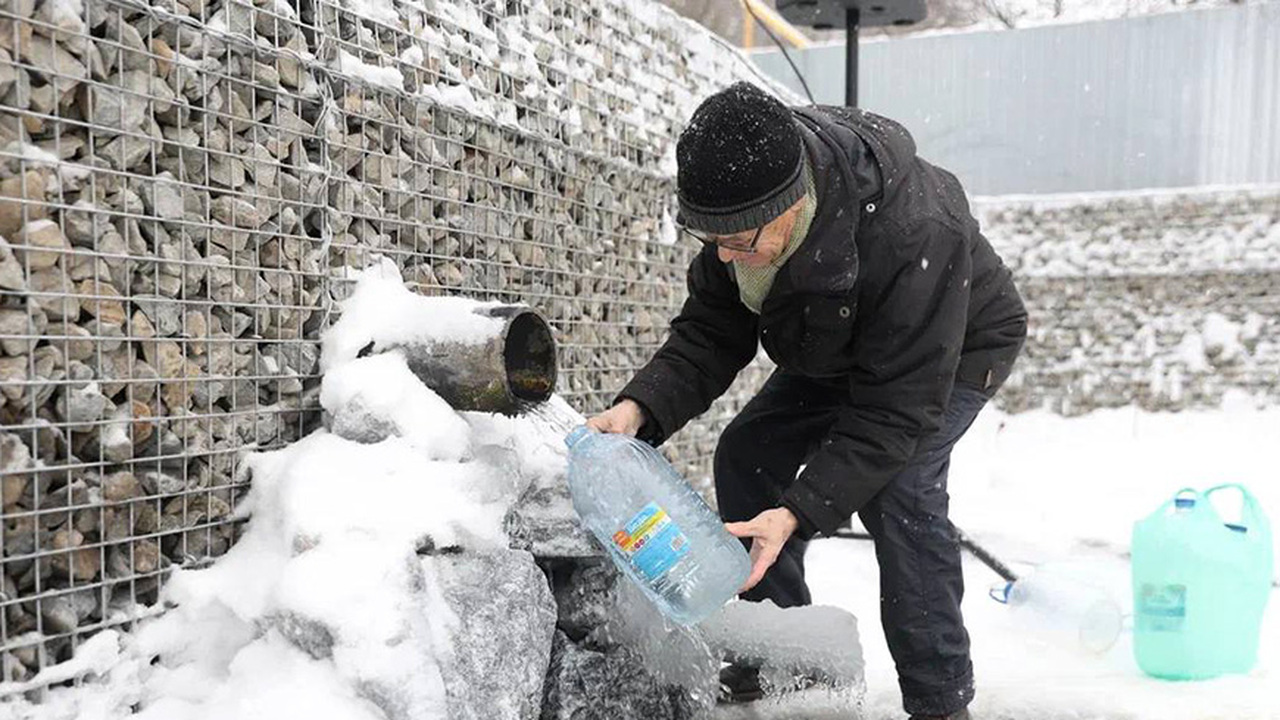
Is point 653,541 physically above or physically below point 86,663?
above

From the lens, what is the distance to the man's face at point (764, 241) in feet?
7.38


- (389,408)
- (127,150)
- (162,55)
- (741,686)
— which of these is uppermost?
(162,55)

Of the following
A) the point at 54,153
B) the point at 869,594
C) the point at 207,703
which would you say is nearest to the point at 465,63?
the point at 54,153

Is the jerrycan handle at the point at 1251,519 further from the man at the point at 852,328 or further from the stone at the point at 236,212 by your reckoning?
the stone at the point at 236,212

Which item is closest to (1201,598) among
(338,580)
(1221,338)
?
(338,580)

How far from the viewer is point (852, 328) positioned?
247cm

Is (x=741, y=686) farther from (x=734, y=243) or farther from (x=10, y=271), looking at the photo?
(x=10, y=271)

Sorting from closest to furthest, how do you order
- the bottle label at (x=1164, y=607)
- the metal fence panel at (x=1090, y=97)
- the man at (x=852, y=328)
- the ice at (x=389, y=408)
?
the man at (x=852, y=328), the ice at (x=389, y=408), the bottle label at (x=1164, y=607), the metal fence panel at (x=1090, y=97)

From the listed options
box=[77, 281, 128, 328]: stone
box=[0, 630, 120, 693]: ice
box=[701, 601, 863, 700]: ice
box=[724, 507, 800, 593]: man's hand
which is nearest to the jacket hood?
box=[724, 507, 800, 593]: man's hand

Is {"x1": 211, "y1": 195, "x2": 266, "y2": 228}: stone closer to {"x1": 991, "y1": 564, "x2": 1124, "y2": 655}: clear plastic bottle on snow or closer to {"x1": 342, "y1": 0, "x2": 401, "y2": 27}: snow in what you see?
{"x1": 342, "y1": 0, "x2": 401, "y2": 27}: snow

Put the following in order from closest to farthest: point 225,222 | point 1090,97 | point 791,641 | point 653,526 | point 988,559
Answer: point 653,526, point 225,222, point 791,641, point 988,559, point 1090,97

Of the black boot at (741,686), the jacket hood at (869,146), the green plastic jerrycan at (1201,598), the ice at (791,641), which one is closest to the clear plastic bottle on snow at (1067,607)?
the green plastic jerrycan at (1201,598)

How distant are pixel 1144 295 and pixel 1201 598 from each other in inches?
212

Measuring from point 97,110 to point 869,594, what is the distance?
3.12m
